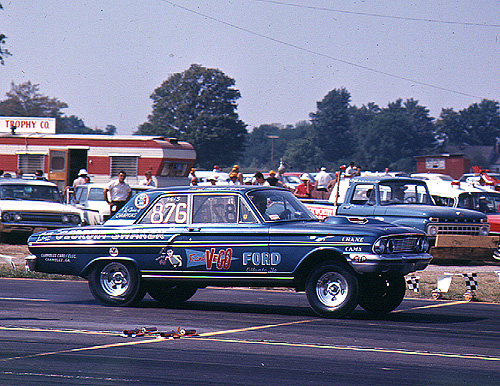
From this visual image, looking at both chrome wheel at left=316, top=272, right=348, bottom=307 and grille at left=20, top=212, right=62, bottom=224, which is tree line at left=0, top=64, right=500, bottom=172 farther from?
chrome wheel at left=316, top=272, right=348, bottom=307

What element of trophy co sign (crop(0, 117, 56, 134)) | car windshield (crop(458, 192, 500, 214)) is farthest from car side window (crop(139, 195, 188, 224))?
trophy co sign (crop(0, 117, 56, 134))

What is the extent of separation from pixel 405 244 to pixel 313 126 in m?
130

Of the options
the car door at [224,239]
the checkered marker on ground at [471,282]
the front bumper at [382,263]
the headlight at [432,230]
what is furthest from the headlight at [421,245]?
the headlight at [432,230]

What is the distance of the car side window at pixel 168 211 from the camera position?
10.6 m

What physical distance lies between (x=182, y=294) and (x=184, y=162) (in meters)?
19.6

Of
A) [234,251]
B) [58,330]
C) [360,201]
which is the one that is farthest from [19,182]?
[58,330]

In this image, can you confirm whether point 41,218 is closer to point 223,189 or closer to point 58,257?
point 58,257

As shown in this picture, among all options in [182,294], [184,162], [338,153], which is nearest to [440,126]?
[338,153]

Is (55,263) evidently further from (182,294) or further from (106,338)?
(106,338)

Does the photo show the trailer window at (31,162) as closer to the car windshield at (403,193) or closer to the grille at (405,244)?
the car windshield at (403,193)

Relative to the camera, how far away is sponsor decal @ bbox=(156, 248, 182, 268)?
10367 mm

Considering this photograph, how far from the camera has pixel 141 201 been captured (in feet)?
35.8

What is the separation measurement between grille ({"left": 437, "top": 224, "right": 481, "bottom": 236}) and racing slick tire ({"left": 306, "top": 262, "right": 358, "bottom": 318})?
7.39 metres

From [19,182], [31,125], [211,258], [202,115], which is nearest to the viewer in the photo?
[211,258]
